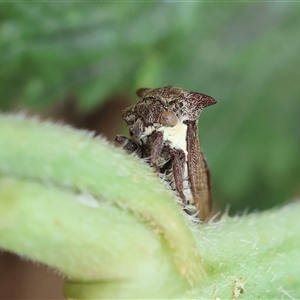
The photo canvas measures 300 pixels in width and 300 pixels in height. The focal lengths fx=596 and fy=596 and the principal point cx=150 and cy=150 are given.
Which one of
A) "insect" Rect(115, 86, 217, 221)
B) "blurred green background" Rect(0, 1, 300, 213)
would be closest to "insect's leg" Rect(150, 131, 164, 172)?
"insect" Rect(115, 86, 217, 221)

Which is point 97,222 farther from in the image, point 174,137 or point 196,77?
point 196,77

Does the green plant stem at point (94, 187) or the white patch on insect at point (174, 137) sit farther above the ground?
the white patch on insect at point (174, 137)

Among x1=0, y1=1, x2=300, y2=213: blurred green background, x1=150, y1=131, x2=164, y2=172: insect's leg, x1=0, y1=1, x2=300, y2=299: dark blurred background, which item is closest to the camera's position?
x1=150, y1=131, x2=164, y2=172: insect's leg

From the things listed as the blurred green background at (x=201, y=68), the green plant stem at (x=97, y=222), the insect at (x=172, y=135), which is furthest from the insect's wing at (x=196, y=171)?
the blurred green background at (x=201, y=68)

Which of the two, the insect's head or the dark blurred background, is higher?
the dark blurred background

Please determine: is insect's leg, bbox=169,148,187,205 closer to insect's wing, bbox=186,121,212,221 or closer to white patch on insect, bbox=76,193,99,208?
insect's wing, bbox=186,121,212,221

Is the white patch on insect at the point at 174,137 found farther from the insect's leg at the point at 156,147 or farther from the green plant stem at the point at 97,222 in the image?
the green plant stem at the point at 97,222

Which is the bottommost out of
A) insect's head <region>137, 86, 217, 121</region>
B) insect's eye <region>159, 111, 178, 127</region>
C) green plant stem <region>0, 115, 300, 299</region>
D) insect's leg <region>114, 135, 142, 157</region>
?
green plant stem <region>0, 115, 300, 299</region>

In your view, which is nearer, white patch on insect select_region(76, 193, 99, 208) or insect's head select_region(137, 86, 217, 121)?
white patch on insect select_region(76, 193, 99, 208)
